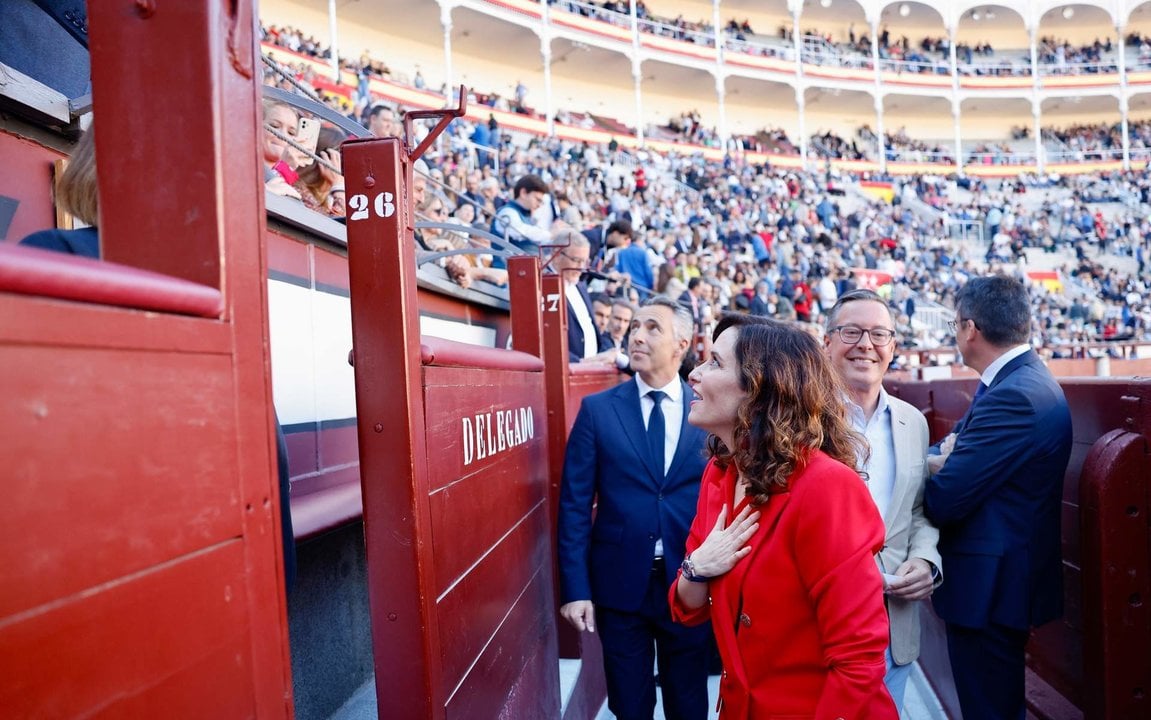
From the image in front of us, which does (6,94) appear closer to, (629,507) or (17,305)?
(17,305)

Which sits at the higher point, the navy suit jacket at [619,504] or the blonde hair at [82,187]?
the blonde hair at [82,187]

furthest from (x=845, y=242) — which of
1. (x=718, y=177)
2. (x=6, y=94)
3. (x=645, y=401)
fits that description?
(x=6, y=94)

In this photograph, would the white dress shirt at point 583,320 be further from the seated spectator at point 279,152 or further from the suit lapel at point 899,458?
the suit lapel at point 899,458

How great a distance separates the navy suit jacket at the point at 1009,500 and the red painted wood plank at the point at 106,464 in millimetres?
2144

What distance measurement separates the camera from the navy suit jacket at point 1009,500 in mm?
2439

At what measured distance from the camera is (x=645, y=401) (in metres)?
3.05

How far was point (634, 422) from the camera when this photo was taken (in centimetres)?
295

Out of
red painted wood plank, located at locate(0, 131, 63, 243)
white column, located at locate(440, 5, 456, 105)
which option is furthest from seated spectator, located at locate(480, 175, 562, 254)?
white column, located at locate(440, 5, 456, 105)

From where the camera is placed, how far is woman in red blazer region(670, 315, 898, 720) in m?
1.56

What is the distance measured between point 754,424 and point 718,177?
24.9m

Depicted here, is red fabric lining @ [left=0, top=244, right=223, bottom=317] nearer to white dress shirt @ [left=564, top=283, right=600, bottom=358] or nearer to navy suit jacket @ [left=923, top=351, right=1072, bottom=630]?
navy suit jacket @ [left=923, top=351, right=1072, bottom=630]

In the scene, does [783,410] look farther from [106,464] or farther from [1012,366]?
[106,464]

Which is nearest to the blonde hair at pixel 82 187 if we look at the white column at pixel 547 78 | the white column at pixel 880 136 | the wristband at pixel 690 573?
the wristband at pixel 690 573

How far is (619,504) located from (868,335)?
3.19ft
